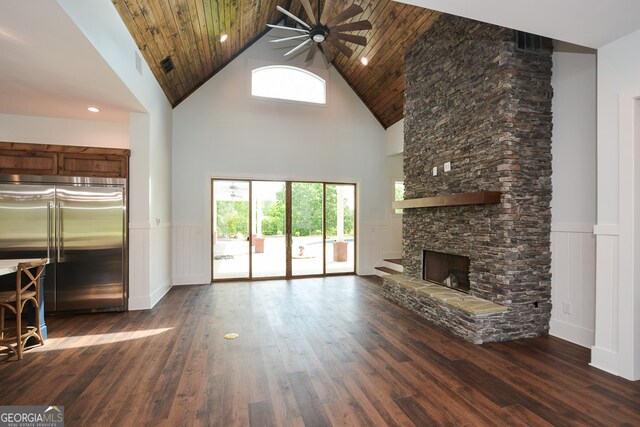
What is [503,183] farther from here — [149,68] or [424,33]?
[149,68]

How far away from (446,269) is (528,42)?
3120 mm

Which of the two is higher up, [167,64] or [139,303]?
[167,64]

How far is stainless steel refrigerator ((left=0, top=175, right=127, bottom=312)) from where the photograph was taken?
4.03 meters

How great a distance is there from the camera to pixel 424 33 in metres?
5.05

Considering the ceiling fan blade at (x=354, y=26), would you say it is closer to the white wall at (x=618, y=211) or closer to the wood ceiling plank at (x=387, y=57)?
the wood ceiling plank at (x=387, y=57)

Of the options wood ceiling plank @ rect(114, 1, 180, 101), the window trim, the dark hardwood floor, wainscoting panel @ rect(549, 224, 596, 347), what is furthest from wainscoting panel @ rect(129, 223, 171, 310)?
wainscoting panel @ rect(549, 224, 596, 347)

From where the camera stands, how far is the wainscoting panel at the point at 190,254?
6.28 metres

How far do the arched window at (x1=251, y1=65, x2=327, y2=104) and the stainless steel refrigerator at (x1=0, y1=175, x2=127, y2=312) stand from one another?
3728mm

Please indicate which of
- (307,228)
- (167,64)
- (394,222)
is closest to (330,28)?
(167,64)

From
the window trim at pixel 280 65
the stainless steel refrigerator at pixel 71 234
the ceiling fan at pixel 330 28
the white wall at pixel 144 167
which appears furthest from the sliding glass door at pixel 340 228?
the stainless steel refrigerator at pixel 71 234

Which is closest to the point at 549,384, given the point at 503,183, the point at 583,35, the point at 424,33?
the point at 503,183

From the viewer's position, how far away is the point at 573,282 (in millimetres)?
3469

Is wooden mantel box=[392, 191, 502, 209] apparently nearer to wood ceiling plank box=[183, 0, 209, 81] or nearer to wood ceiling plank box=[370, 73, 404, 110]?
wood ceiling plank box=[370, 73, 404, 110]

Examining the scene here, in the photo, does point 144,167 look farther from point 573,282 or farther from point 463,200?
point 573,282
